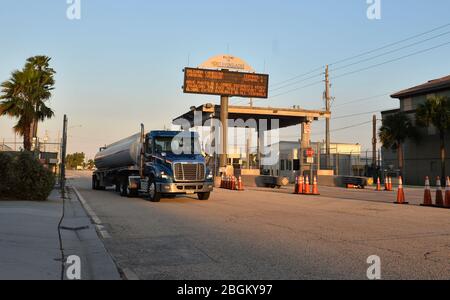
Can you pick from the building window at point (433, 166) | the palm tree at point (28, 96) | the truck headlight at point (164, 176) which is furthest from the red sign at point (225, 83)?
the truck headlight at point (164, 176)

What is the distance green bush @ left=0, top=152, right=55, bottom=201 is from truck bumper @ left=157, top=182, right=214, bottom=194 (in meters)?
4.14

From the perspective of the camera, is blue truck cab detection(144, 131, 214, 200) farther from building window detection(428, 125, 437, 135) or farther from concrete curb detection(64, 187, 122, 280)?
building window detection(428, 125, 437, 135)

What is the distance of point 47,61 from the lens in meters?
35.1

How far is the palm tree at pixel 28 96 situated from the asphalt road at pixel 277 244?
20.8 m

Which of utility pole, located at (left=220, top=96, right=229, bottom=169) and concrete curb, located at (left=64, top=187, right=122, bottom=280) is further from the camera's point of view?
utility pole, located at (left=220, top=96, right=229, bottom=169)

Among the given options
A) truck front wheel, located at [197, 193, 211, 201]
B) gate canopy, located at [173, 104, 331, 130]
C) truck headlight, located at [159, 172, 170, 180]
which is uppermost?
gate canopy, located at [173, 104, 331, 130]

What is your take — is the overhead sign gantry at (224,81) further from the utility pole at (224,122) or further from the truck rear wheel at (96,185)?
the truck rear wheel at (96,185)

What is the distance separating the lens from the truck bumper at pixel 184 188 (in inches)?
723

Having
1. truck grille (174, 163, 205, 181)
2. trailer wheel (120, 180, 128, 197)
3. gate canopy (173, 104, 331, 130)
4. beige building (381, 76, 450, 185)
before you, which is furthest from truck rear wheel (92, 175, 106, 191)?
beige building (381, 76, 450, 185)

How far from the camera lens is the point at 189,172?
61.6 feet

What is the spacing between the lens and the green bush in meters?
16.8

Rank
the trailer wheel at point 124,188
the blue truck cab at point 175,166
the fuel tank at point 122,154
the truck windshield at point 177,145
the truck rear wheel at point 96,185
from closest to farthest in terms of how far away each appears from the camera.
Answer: the blue truck cab at point 175,166
the truck windshield at point 177,145
the fuel tank at point 122,154
the trailer wheel at point 124,188
the truck rear wheel at point 96,185

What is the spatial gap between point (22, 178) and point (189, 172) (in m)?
5.97
